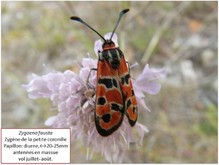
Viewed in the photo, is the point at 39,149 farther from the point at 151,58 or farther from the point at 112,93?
the point at 151,58

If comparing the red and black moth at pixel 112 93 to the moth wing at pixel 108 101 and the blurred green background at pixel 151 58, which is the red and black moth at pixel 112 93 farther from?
the blurred green background at pixel 151 58

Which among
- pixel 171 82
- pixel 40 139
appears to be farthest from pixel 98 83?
pixel 171 82

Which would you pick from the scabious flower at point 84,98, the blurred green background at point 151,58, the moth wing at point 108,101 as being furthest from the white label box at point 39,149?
the blurred green background at point 151,58

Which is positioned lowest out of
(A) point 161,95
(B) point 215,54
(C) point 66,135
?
(C) point 66,135

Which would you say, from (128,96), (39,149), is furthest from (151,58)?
(128,96)

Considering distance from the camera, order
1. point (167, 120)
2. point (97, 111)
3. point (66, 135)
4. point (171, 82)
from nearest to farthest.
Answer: point (97, 111), point (66, 135), point (167, 120), point (171, 82)

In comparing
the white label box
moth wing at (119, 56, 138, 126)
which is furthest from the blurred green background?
moth wing at (119, 56, 138, 126)

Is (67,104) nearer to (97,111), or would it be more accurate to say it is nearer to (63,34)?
(97,111)
